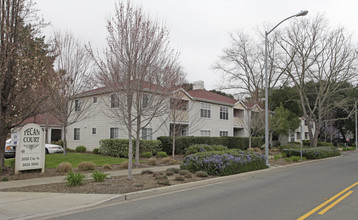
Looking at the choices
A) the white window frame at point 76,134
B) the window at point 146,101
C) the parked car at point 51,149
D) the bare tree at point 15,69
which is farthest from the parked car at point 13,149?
the window at point 146,101

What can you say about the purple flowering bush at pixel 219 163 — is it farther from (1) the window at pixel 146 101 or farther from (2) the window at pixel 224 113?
(2) the window at pixel 224 113

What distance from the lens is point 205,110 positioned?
1227 inches

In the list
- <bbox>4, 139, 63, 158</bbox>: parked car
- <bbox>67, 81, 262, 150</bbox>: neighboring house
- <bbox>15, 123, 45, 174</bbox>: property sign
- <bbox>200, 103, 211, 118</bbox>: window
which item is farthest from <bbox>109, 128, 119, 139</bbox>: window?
<bbox>15, 123, 45, 174</bbox>: property sign

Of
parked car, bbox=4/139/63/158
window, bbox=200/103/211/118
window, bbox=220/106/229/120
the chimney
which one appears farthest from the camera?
the chimney

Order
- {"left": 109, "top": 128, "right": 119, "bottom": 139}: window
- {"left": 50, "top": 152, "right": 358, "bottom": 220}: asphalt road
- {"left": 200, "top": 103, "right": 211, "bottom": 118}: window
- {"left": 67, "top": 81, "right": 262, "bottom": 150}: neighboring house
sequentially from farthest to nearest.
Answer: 1. {"left": 200, "top": 103, "right": 211, "bottom": 118}: window
2. {"left": 109, "top": 128, "right": 119, "bottom": 139}: window
3. {"left": 67, "top": 81, "right": 262, "bottom": 150}: neighboring house
4. {"left": 50, "top": 152, "right": 358, "bottom": 220}: asphalt road

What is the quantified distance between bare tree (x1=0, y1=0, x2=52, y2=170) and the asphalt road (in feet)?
23.6

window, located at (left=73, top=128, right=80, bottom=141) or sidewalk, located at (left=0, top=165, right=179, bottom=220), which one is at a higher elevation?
window, located at (left=73, top=128, right=80, bottom=141)

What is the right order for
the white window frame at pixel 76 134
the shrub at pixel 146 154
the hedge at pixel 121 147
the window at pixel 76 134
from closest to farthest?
the shrub at pixel 146 154 → the hedge at pixel 121 147 → the white window frame at pixel 76 134 → the window at pixel 76 134

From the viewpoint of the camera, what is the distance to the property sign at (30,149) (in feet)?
40.4

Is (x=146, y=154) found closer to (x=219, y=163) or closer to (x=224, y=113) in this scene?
(x=219, y=163)

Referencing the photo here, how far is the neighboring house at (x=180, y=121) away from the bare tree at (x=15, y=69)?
655cm

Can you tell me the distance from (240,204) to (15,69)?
10.4m

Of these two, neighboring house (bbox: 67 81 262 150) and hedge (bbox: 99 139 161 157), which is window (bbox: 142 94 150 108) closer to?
neighboring house (bbox: 67 81 262 150)

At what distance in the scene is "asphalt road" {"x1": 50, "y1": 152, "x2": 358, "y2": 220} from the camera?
21.8 feet
